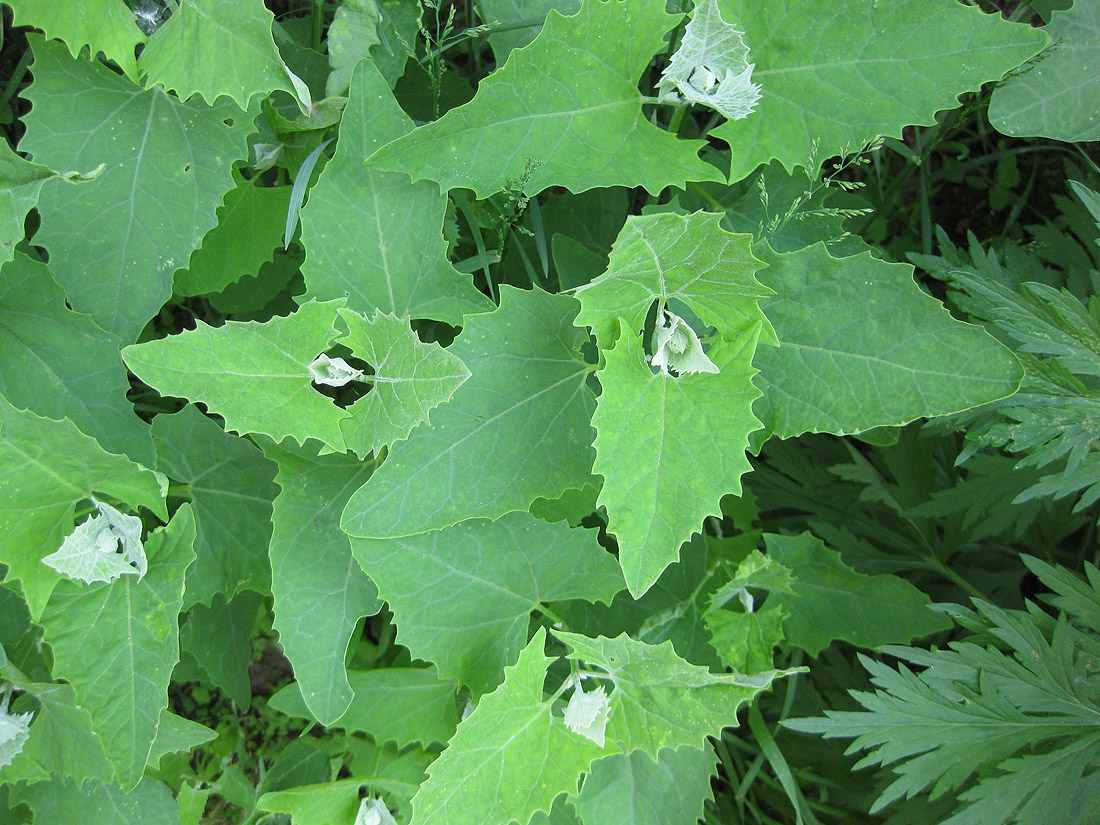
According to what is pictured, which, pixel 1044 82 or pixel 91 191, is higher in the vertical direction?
pixel 1044 82

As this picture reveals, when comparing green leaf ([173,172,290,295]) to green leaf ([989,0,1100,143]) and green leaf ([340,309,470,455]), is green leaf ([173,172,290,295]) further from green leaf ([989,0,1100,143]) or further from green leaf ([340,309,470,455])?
green leaf ([989,0,1100,143])

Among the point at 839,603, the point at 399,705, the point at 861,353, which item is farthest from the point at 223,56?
the point at 839,603

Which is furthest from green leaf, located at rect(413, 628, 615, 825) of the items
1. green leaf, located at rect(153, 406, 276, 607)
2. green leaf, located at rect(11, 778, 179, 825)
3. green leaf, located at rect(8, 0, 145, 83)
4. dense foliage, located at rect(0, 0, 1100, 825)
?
green leaf, located at rect(8, 0, 145, 83)

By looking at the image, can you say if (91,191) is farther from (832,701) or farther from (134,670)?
(832,701)

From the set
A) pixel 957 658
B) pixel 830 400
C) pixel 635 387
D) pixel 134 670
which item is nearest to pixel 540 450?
pixel 635 387

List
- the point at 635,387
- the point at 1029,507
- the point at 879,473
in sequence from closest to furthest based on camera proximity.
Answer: the point at 635,387
the point at 1029,507
the point at 879,473

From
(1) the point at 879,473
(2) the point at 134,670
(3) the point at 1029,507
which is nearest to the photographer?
(2) the point at 134,670

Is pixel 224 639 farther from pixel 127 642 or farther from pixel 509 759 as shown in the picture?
pixel 509 759
